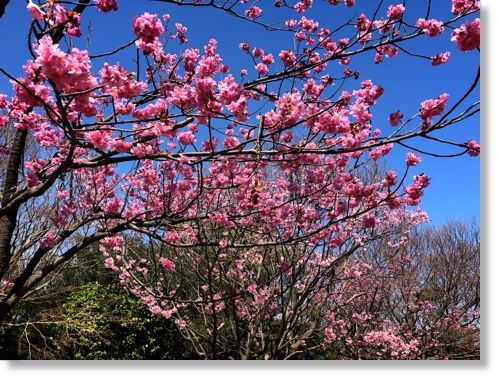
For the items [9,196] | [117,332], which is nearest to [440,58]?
[9,196]

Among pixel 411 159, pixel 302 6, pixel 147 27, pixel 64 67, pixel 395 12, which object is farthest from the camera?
pixel 302 6

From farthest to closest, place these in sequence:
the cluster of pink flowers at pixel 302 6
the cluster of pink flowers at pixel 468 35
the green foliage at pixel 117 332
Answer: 1. the green foliage at pixel 117 332
2. the cluster of pink flowers at pixel 302 6
3. the cluster of pink flowers at pixel 468 35

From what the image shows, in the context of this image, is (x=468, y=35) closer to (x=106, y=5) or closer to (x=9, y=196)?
(x=106, y=5)

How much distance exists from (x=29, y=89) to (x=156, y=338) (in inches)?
247

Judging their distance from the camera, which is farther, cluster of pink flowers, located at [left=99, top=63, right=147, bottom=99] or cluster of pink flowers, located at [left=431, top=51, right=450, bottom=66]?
cluster of pink flowers, located at [left=431, top=51, right=450, bottom=66]

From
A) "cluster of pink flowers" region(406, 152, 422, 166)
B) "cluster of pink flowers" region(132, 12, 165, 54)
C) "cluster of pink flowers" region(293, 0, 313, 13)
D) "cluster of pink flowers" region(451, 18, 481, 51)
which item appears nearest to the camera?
"cluster of pink flowers" region(451, 18, 481, 51)

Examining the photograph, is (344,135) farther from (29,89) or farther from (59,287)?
(59,287)

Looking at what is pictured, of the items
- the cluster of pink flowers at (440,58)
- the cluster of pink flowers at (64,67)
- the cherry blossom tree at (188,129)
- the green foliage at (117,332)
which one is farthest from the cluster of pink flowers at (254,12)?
the green foliage at (117,332)

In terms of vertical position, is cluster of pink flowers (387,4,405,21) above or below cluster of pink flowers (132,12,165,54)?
above

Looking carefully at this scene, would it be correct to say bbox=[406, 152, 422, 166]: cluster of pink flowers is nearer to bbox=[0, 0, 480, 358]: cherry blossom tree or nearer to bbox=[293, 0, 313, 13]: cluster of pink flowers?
bbox=[0, 0, 480, 358]: cherry blossom tree

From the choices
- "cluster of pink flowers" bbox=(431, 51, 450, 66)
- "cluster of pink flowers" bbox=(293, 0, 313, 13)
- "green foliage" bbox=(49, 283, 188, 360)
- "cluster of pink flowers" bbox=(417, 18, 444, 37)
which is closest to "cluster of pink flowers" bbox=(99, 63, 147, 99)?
"cluster of pink flowers" bbox=(417, 18, 444, 37)

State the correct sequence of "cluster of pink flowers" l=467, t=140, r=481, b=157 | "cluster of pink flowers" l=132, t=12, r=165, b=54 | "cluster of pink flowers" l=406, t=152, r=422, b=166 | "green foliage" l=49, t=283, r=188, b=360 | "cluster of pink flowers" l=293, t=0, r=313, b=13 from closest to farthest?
"cluster of pink flowers" l=132, t=12, r=165, b=54, "cluster of pink flowers" l=467, t=140, r=481, b=157, "cluster of pink flowers" l=406, t=152, r=422, b=166, "cluster of pink flowers" l=293, t=0, r=313, b=13, "green foliage" l=49, t=283, r=188, b=360

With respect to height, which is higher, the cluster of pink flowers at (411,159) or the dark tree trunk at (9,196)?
the cluster of pink flowers at (411,159)

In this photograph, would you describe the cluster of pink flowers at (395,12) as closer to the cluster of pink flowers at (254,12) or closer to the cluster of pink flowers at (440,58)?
the cluster of pink flowers at (440,58)
